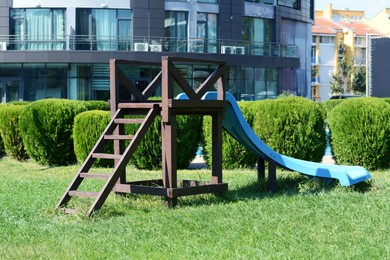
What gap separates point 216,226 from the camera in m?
7.92

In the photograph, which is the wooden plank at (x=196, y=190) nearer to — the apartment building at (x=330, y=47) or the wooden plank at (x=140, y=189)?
the wooden plank at (x=140, y=189)

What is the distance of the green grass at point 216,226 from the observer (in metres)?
6.76

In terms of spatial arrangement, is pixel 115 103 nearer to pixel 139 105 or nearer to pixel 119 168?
pixel 139 105

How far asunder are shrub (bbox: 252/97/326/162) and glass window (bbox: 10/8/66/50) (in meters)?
27.5

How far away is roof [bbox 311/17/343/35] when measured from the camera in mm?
90250

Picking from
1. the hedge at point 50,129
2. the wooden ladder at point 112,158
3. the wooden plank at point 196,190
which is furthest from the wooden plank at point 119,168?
the hedge at point 50,129

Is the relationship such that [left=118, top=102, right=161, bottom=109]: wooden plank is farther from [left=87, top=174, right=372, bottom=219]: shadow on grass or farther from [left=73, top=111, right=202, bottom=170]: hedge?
[left=73, top=111, right=202, bottom=170]: hedge

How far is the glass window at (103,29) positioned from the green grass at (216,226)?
97.5 ft

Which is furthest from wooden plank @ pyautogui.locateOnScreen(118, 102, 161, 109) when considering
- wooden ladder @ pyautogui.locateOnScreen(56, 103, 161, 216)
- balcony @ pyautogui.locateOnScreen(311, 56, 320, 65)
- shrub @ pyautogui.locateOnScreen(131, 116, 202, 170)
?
balcony @ pyautogui.locateOnScreen(311, 56, 320, 65)

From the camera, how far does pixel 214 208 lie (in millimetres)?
9258

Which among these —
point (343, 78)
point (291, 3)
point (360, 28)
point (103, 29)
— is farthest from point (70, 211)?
point (360, 28)

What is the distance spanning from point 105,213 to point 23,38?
1327 inches

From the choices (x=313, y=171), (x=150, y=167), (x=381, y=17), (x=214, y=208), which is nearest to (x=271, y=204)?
(x=214, y=208)

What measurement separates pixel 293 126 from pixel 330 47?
79.7 meters
